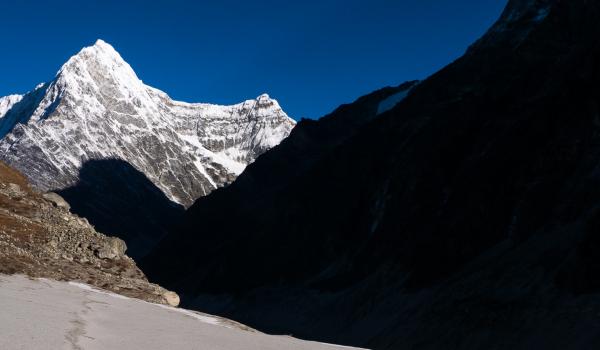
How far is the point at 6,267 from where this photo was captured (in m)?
34.5

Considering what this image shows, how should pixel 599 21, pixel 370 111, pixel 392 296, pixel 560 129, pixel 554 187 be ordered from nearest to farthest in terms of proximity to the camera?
pixel 554 187, pixel 560 129, pixel 392 296, pixel 599 21, pixel 370 111

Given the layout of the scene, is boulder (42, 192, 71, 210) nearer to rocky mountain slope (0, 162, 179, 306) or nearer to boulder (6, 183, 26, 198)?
rocky mountain slope (0, 162, 179, 306)

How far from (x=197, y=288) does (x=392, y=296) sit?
71927mm

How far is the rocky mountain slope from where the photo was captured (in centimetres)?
3878

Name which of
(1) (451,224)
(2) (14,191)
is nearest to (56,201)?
(2) (14,191)

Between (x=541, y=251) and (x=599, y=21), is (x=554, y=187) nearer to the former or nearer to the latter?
(x=541, y=251)

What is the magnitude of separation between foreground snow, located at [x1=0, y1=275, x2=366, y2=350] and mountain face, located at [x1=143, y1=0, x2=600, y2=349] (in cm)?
1859

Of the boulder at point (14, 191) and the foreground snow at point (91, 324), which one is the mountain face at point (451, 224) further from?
the boulder at point (14, 191)

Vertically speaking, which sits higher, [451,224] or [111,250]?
[111,250]

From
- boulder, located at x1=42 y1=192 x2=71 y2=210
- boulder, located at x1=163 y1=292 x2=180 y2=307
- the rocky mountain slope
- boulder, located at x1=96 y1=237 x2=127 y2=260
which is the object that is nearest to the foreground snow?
the rocky mountain slope

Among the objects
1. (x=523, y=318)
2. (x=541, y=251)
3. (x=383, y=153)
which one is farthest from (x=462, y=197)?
(x=383, y=153)

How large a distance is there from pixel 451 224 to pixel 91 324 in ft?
159

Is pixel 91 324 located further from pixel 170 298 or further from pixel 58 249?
pixel 170 298

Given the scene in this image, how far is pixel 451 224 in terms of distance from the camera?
219 ft
